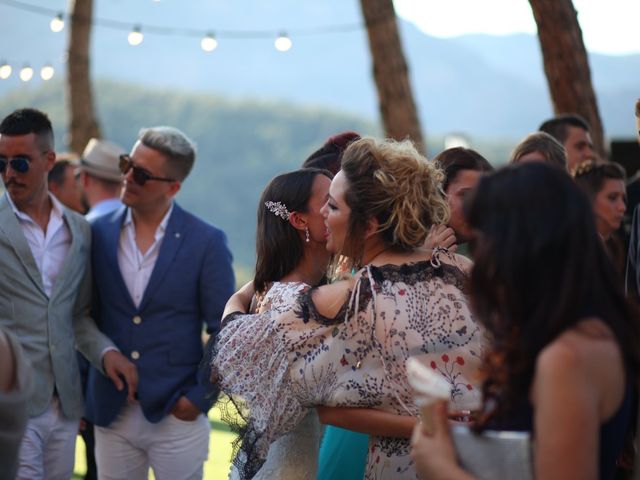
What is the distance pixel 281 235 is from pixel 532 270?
1.75 metres

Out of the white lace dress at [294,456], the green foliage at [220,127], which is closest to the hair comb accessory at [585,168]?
the white lace dress at [294,456]

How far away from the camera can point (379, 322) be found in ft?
9.89

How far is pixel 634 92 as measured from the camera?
160 ft

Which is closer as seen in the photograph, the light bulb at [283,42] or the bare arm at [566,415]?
the bare arm at [566,415]

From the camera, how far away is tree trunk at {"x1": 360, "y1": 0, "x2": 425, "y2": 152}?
33.3 ft

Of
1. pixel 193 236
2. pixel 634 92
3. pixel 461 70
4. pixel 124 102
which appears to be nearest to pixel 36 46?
pixel 124 102

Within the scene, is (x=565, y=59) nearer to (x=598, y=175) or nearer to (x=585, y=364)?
(x=598, y=175)

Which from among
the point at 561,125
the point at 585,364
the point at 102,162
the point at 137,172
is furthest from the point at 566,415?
the point at 102,162

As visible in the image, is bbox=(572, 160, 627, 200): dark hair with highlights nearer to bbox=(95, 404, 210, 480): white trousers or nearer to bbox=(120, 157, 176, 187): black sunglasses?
bbox=(120, 157, 176, 187): black sunglasses

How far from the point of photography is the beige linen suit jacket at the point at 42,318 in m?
4.41

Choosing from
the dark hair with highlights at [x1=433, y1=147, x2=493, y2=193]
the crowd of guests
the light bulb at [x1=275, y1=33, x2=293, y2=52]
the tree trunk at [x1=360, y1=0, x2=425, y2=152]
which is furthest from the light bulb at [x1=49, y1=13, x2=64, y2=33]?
the dark hair with highlights at [x1=433, y1=147, x2=493, y2=193]

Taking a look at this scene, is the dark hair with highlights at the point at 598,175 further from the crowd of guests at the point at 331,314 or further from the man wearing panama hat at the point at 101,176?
the man wearing panama hat at the point at 101,176

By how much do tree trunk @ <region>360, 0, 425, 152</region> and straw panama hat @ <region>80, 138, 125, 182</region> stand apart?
378 cm

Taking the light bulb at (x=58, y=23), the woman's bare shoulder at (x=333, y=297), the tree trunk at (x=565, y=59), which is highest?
A: the light bulb at (x=58, y=23)
